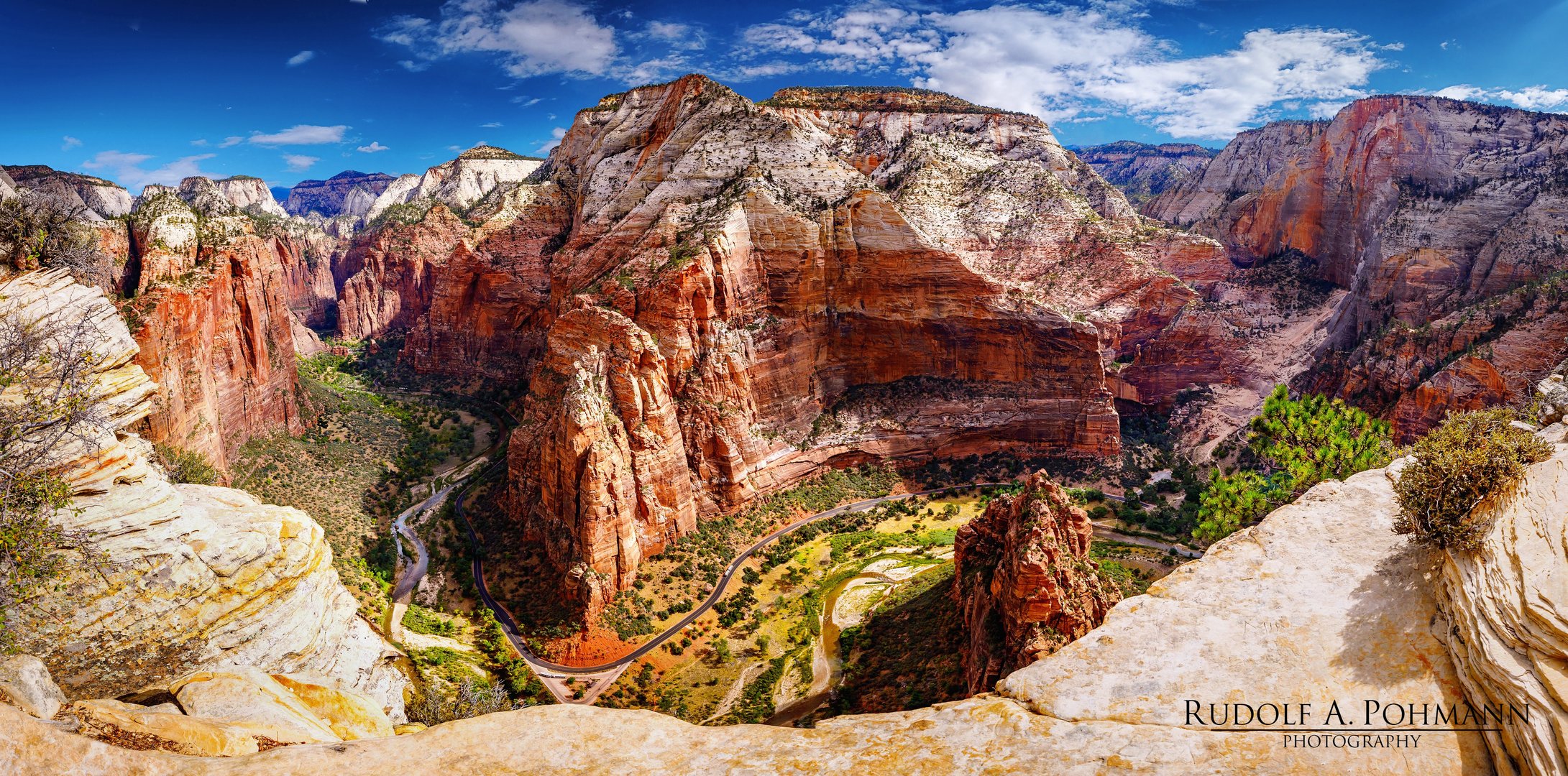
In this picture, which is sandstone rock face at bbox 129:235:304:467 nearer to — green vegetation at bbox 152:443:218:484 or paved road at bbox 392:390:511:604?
green vegetation at bbox 152:443:218:484

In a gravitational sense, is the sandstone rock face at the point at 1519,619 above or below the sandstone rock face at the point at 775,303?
below

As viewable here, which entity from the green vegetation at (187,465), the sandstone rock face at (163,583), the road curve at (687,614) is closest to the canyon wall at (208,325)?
the green vegetation at (187,465)

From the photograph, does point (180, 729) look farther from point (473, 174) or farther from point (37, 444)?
point (473, 174)

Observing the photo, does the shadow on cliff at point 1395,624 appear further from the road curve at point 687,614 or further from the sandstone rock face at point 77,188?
the sandstone rock face at point 77,188

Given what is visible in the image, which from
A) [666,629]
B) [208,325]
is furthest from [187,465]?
[666,629]

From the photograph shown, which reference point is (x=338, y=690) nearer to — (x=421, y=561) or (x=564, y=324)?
(x=564, y=324)

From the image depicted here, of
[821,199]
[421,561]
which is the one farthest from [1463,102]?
[421,561]

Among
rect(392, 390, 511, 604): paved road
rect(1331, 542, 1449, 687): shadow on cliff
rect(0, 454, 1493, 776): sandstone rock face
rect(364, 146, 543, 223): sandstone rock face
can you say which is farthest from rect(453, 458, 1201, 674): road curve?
rect(364, 146, 543, 223): sandstone rock face
